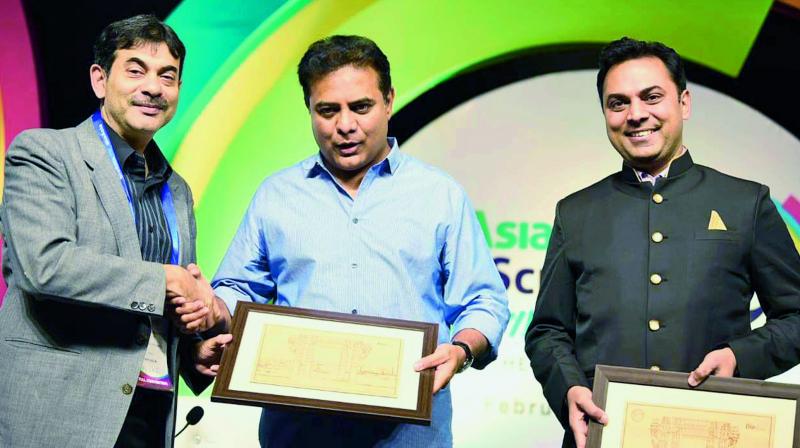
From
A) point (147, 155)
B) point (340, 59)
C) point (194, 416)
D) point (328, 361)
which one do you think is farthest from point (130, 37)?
point (194, 416)

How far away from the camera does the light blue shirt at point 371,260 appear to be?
2393mm

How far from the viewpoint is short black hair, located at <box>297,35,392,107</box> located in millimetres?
2539

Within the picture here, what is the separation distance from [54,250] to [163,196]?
0.46 metres

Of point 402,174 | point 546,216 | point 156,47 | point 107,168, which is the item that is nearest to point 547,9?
point 546,216

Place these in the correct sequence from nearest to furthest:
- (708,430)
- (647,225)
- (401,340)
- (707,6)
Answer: (708,430)
(401,340)
(647,225)
(707,6)

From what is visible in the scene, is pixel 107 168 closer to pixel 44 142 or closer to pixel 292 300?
pixel 44 142

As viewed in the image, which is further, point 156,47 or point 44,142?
point 156,47

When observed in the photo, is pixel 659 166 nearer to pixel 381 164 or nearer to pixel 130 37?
pixel 381 164

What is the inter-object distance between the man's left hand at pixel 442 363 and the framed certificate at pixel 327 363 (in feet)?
0.06

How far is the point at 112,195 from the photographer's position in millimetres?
2240

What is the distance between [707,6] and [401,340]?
98.3 inches

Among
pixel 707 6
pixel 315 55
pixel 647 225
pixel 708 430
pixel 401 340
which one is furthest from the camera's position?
pixel 707 6

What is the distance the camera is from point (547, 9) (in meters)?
3.99

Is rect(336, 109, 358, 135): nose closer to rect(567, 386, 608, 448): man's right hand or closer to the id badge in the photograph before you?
the id badge
